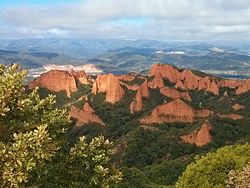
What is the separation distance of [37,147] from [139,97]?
15688cm

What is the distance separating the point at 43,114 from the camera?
23.9 meters

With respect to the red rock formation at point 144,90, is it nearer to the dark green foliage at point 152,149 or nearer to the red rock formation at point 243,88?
the red rock formation at point 243,88

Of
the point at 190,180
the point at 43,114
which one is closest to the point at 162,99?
the point at 190,180

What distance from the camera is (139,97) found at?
17600 cm

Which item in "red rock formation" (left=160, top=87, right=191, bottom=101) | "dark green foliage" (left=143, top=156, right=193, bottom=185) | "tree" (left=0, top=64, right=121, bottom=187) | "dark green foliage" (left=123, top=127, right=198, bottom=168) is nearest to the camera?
"tree" (left=0, top=64, right=121, bottom=187)

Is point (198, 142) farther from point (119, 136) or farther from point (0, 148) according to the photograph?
point (0, 148)

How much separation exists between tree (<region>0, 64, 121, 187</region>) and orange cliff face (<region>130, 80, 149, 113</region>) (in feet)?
486

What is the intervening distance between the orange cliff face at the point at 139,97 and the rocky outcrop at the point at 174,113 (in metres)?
17.1

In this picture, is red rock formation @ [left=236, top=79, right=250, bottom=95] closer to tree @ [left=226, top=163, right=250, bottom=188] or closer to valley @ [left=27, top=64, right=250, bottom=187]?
valley @ [left=27, top=64, right=250, bottom=187]

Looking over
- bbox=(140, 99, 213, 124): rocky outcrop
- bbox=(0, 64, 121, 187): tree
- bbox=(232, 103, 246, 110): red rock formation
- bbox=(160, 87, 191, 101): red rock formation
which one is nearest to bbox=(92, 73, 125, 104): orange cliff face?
bbox=(160, 87, 191, 101): red rock formation

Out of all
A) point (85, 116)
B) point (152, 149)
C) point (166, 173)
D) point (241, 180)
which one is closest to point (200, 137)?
point (152, 149)

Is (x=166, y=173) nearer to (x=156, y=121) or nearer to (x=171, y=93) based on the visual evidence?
(x=156, y=121)

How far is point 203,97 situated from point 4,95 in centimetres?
18233

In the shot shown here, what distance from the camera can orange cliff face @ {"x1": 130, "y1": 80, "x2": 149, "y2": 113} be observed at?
6860 inches
